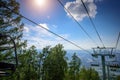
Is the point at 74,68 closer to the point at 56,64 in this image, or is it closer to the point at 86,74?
the point at 56,64

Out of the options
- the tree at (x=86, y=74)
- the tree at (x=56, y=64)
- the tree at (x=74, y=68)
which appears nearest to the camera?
the tree at (x=74, y=68)

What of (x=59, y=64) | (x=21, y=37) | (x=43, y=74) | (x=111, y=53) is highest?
(x=21, y=37)

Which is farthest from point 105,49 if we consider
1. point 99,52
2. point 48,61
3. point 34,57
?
point 34,57

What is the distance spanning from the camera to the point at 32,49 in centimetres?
3491

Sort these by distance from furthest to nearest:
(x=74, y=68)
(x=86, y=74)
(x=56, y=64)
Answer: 1. (x=86, y=74)
2. (x=56, y=64)
3. (x=74, y=68)

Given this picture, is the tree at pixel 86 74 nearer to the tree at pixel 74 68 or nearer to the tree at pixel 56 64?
the tree at pixel 74 68

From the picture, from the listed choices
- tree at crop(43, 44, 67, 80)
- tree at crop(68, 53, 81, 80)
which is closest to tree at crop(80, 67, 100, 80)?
tree at crop(68, 53, 81, 80)

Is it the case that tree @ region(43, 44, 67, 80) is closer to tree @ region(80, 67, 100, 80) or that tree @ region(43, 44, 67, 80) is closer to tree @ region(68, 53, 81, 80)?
tree @ region(68, 53, 81, 80)

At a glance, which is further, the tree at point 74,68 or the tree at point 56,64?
the tree at point 56,64

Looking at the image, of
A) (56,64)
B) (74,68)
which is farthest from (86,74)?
(56,64)

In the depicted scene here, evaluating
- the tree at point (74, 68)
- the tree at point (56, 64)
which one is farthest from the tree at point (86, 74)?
the tree at point (56, 64)

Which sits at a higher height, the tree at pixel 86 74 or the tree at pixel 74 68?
the tree at pixel 74 68

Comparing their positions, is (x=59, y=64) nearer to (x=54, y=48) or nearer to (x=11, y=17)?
(x=54, y=48)

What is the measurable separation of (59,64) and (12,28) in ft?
68.0
